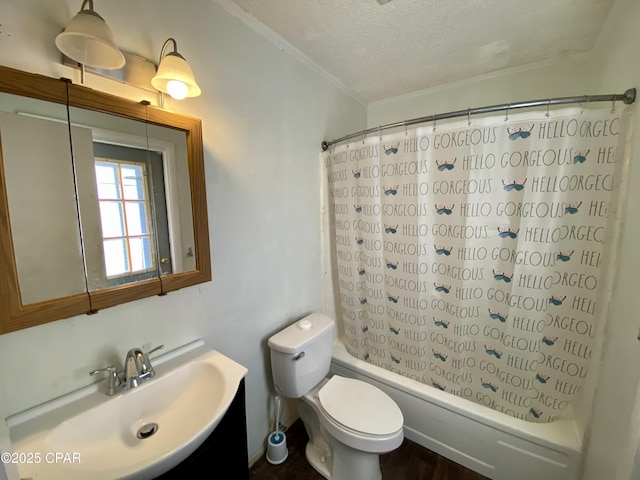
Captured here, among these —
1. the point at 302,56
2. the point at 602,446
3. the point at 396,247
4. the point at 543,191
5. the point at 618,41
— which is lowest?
the point at 602,446

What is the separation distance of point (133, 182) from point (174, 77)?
391 mm

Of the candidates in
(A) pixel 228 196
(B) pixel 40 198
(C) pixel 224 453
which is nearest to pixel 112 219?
(B) pixel 40 198

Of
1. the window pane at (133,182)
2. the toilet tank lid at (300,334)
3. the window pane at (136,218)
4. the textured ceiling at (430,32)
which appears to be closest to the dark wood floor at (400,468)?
the toilet tank lid at (300,334)

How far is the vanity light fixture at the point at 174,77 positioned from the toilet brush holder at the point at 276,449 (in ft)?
5.84

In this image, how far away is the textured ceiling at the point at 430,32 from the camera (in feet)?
3.68

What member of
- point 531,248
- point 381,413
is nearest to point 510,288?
point 531,248

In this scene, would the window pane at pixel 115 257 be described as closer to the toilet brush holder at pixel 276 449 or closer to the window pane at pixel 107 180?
the window pane at pixel 107 180

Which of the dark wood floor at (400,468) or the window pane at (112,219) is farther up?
the window pane at (112,219)

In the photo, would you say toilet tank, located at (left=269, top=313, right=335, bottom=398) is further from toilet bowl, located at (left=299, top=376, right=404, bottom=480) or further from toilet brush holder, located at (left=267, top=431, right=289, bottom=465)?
toilet brush holder, located at (left=267, top=431, right=289, bottom=465)

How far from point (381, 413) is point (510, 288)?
0.90 meters

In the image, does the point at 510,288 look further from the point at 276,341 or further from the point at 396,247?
the point at 276,341

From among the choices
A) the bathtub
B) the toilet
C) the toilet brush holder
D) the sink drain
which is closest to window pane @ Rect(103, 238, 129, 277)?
the sink drain

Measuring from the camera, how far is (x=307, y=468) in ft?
4.70

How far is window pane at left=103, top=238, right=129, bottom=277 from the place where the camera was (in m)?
0.85
